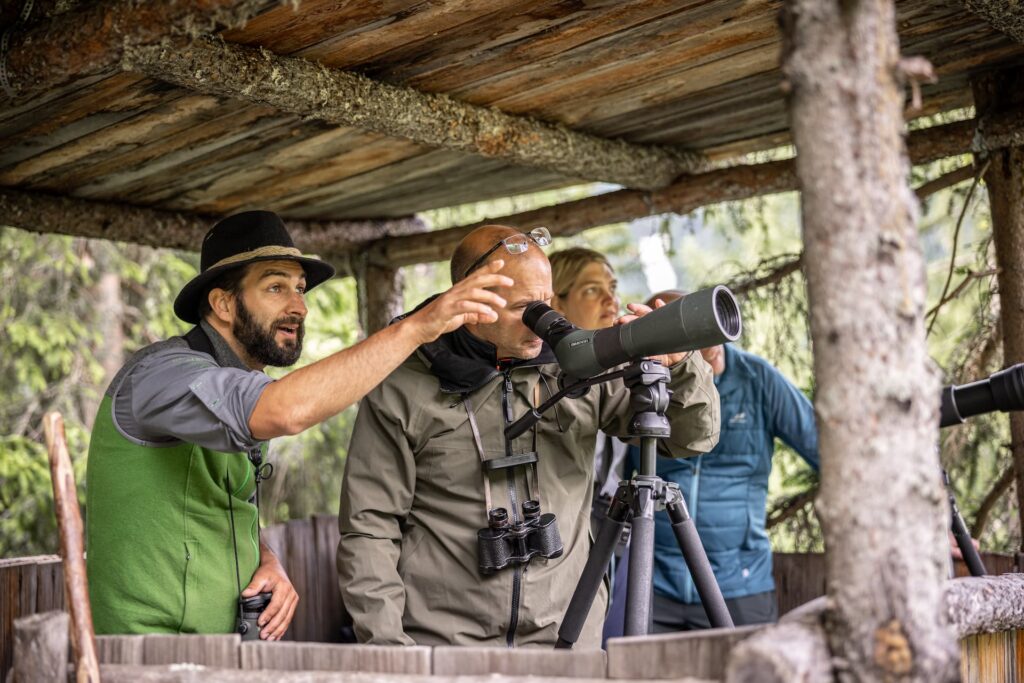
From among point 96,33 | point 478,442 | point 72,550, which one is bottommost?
point 72,550

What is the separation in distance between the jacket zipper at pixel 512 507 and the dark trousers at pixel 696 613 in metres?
1.04

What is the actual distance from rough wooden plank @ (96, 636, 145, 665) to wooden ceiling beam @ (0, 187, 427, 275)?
2.30m

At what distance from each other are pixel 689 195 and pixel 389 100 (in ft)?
5.61

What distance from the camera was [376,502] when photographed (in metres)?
2.77

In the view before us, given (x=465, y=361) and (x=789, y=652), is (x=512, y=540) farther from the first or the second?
(x=789, y=652)

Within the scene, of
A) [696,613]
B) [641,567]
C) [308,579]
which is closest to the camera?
[641,567]

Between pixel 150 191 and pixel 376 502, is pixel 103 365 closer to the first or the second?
pixel 150 191

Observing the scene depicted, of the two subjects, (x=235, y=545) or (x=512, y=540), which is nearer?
(x=512, y=540)

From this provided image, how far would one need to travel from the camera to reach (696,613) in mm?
3570

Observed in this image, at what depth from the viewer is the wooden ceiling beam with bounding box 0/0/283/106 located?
211 centimetres

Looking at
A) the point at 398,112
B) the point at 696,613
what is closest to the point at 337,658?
the point at 398,112

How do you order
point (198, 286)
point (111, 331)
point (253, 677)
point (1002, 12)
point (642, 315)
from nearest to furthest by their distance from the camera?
point (253, 677) → point (642, 315) → point (1002, 12) → point (198, 286) → point (111, 331)

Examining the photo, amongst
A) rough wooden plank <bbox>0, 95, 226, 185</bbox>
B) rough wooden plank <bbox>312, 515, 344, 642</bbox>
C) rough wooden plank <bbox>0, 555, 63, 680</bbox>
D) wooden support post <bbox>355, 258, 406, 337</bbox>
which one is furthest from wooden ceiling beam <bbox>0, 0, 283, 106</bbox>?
wooden support post <bbox>355, 258, 406, 337</bbox>

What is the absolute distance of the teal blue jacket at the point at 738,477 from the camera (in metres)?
3.65
